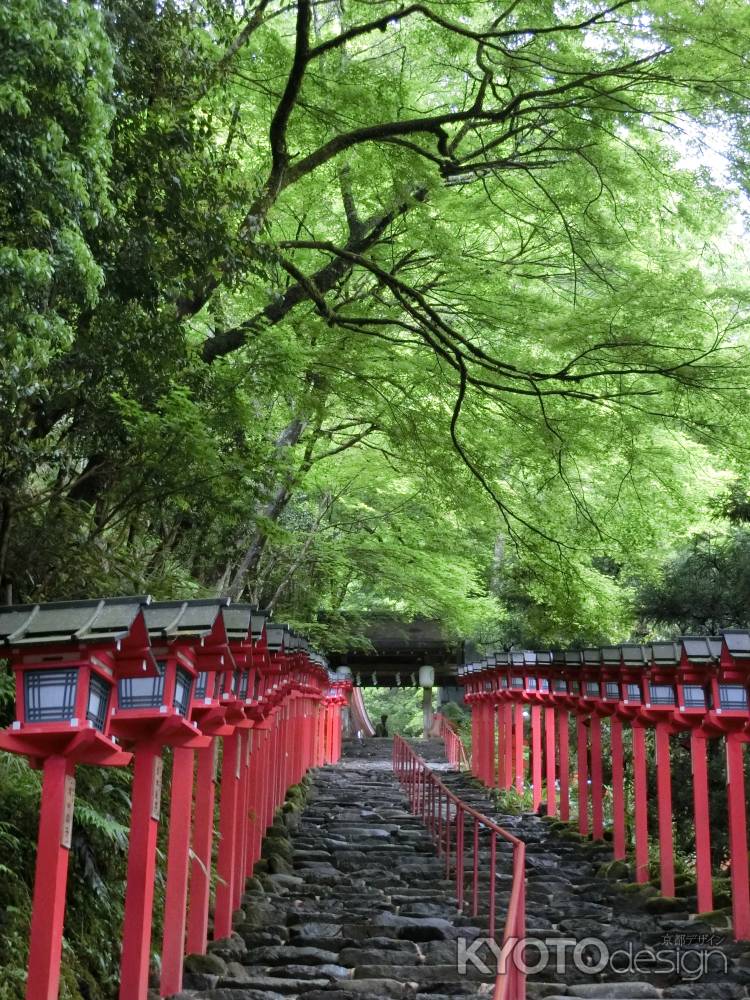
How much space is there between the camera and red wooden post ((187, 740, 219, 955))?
8.66m

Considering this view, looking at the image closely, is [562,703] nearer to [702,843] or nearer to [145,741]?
[702,843]

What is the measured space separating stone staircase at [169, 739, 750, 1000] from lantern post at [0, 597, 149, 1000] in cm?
278

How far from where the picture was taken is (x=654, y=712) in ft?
41.6

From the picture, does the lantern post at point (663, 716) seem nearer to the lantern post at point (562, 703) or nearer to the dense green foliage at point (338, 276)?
the dense green foliage at point (338, 276)

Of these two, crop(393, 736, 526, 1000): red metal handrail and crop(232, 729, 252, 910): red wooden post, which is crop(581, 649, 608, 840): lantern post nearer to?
crop(393, 736, 526, 1000): red metal handrail

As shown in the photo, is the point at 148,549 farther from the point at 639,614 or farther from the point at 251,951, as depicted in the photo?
the point at 639,614

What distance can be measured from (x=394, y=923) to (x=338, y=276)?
714cm

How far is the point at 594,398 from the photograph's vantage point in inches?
423

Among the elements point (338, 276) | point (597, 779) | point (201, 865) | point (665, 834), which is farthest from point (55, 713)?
point (597, 779)

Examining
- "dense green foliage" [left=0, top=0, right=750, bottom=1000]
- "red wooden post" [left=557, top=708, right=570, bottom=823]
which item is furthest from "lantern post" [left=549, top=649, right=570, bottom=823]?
"dense green foliage" [left=0, top=0, right=750, bottom=1000]

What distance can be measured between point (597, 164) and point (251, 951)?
817 cm

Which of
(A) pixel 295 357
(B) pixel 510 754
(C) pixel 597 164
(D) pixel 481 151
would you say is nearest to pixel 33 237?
(A) pixel 295 357

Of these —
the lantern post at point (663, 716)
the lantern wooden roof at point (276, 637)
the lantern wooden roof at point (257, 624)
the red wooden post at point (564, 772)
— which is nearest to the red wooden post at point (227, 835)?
the lantern wooden roof at point (257, 624)

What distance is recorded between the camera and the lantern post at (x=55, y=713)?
16.8 ft
